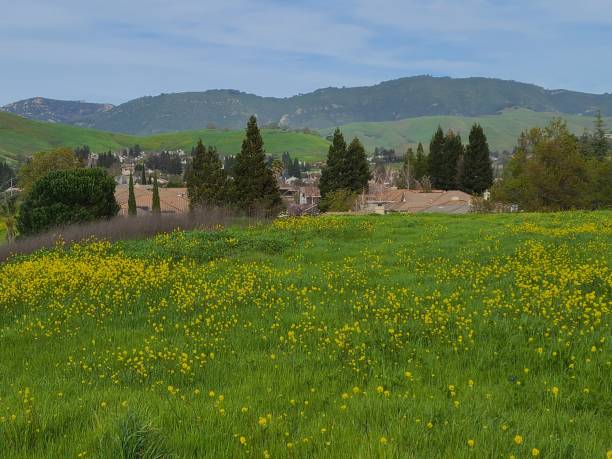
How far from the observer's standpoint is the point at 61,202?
2902 centimetres

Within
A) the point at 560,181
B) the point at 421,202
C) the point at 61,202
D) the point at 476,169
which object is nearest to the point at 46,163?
the point at 61,202

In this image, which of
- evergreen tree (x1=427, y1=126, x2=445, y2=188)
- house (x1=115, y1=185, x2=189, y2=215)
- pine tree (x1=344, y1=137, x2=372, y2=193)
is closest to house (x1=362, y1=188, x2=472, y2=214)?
pine tree (x1=344, y1=137, x2=372, y2=193)

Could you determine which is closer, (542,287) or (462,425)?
(462,425)

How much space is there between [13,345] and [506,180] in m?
54.5

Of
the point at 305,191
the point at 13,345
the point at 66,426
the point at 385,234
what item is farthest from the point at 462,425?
the point at 305,191

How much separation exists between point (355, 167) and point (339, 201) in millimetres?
10784

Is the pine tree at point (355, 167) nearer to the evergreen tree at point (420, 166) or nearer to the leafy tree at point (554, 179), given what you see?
the leafy tree at point (554, 179)

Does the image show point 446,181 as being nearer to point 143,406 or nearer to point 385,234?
point 385,234

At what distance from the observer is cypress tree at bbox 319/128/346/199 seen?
234 ft

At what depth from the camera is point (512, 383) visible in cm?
587

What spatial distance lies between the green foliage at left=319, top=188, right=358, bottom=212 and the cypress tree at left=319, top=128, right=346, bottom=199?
3.47 meters

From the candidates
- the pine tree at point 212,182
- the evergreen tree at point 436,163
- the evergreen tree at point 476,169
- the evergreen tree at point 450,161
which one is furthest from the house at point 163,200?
the evergreen tree at point 476,169

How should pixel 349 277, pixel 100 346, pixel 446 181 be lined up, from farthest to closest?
pixel 446 181 → pixel 349 277 → pixel 100 346

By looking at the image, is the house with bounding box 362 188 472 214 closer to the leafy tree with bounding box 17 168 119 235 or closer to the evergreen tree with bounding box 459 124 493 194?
the evergreen tree with bounding box 459 124 493 194
